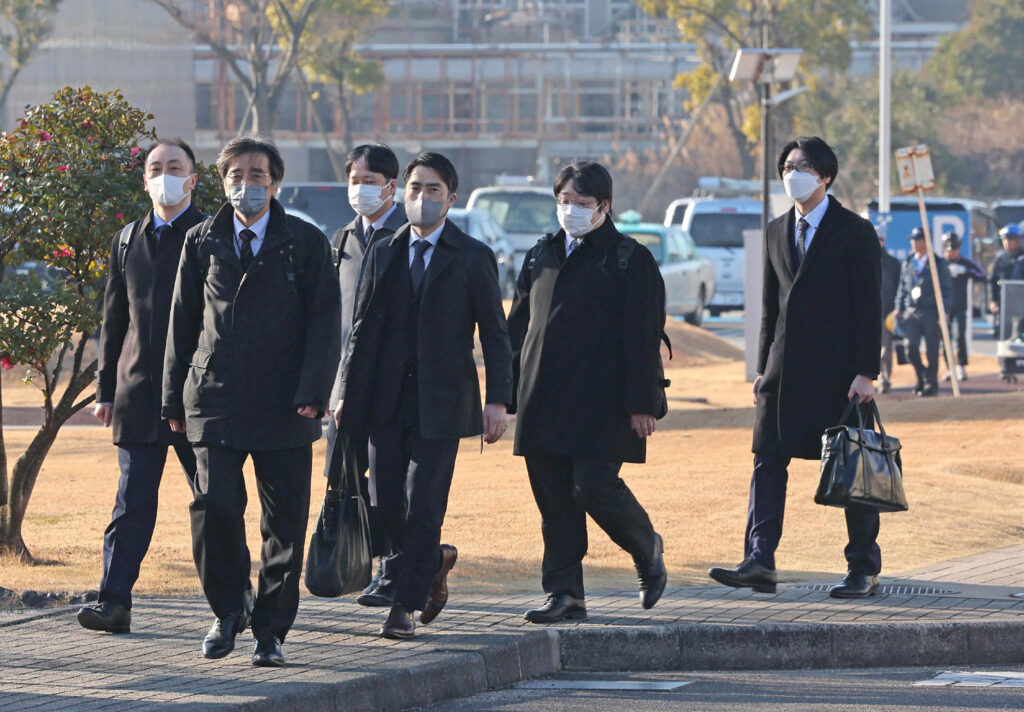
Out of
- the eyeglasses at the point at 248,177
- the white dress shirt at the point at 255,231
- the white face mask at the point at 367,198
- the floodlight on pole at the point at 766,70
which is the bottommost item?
the white dress shirt at the point at 255,231

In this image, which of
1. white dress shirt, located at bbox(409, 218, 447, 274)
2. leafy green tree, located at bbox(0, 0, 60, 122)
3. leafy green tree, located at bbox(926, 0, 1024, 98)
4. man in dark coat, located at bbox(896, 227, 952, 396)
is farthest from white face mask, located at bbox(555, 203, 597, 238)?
leafy green tree, located at bbox(926, 0, 1024, 98)

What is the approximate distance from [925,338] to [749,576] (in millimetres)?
11537

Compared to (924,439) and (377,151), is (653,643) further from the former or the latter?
(924,439)

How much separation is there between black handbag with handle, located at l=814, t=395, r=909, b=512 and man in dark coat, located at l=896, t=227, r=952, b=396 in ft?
36.9

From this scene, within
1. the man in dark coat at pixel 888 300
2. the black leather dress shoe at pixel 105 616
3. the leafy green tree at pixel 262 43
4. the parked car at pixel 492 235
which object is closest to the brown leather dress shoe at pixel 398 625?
the black leather dress shoe at pixel 105 616

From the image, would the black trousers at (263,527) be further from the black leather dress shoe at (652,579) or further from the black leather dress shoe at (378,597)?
the black leather dress shoe at (652,579)

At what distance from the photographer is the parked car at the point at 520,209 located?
32.2 meters

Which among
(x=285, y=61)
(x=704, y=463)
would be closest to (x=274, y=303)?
(x=704, y=463)

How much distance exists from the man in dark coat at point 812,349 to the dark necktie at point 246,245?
2493mm

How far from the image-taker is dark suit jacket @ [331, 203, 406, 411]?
746 centimetres

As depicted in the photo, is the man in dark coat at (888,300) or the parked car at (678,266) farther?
the parked car at (678,266)

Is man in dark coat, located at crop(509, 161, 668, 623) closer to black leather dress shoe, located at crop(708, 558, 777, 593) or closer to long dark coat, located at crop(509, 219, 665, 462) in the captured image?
long dark coat, located at crop(509, 219, 665, 462)

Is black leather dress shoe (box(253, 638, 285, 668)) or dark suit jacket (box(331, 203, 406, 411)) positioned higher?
dark suit jacket (box(331, 203, 406, 411))

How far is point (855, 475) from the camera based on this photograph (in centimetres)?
715
